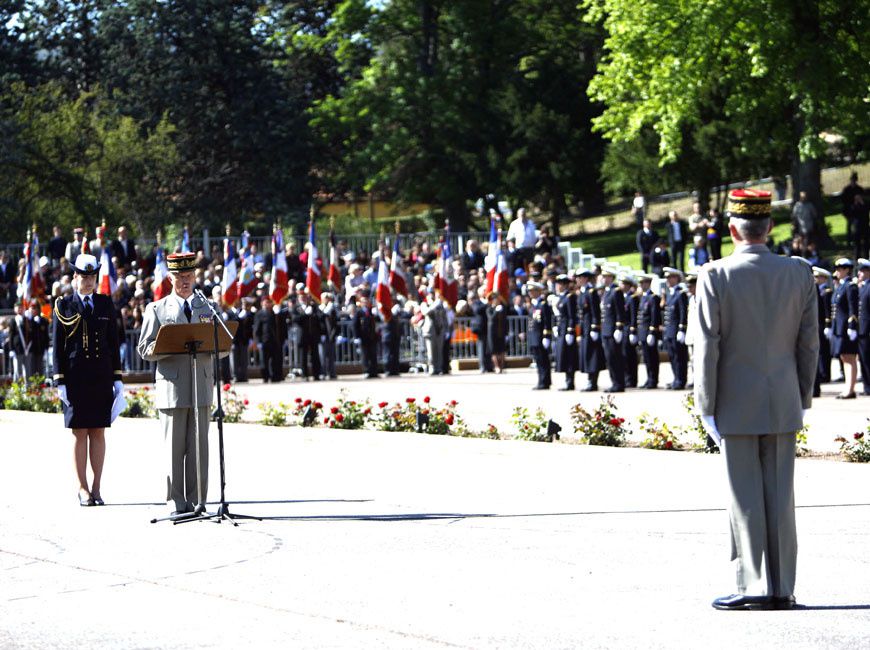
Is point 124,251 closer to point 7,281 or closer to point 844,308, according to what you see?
point 7,281

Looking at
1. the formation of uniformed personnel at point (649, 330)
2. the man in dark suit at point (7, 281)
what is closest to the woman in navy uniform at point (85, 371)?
the formation of uniformed personnel at point (649, 330)

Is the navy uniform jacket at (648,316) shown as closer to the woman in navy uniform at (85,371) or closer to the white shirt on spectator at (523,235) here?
the white shirt on spectator at (523,235)

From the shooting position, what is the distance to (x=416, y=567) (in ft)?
29.4

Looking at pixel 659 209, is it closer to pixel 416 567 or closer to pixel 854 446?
pixel 854 446

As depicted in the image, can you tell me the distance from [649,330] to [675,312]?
0.62m

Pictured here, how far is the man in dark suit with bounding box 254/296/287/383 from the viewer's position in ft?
97.8

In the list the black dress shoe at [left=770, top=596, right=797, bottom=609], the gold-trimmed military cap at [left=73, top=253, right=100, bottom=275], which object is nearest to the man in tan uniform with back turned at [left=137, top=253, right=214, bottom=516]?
the gold-trimmed military cap at [left=73, top=253, right=100, bottom=275]

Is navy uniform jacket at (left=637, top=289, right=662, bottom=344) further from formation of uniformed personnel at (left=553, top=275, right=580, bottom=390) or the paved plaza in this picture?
the paved plaza

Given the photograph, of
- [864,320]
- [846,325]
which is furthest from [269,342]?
[864,320]

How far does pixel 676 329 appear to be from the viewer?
23.8 meters

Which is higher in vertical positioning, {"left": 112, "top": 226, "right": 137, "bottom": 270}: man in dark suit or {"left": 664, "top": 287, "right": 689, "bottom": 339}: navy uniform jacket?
{"left": 112, "top": 226, "right": 137, "bottom": 270}: man in dark suit

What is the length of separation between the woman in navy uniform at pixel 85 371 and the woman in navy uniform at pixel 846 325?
1197 centimetres

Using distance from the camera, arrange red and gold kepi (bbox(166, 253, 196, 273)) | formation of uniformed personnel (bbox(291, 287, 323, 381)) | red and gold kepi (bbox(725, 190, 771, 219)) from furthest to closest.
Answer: formation of uniformed personnel (bbox(291, 287, 323, 381)) → red and gold kepi (bbox(166, 253, 196, 273)) → red and gold kepi (bbox(725, 190, 771, 219))

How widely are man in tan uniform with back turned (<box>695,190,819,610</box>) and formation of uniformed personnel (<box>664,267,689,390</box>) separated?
15762mm
